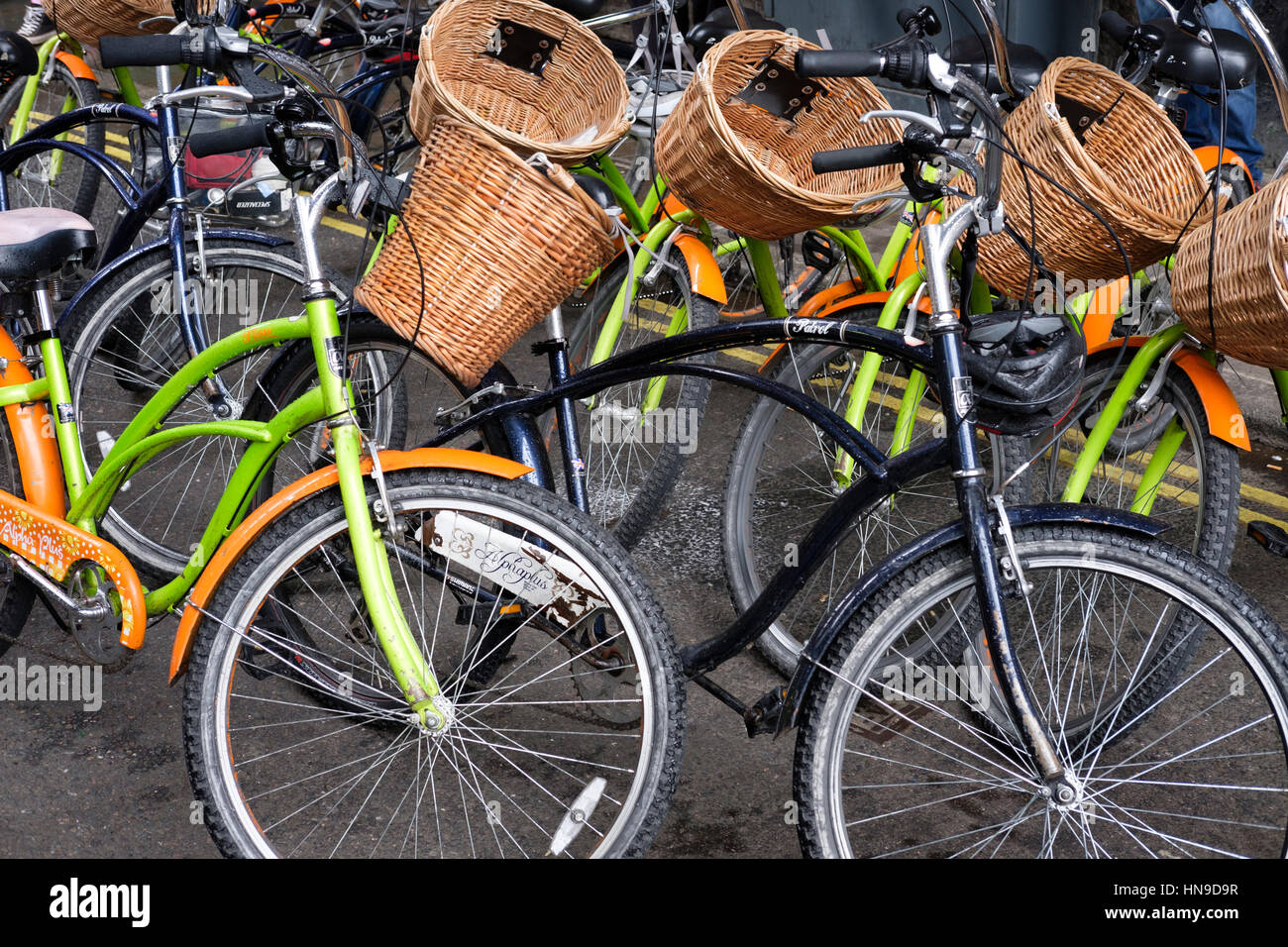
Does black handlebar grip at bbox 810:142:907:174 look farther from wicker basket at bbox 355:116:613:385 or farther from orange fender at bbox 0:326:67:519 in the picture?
orange fender at bbox 0:326:67:519

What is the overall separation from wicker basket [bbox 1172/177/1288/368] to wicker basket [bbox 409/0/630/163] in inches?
47.4

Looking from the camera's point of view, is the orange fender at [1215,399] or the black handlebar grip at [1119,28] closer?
the orange fender at [1215,399]

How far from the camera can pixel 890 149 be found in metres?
2.27

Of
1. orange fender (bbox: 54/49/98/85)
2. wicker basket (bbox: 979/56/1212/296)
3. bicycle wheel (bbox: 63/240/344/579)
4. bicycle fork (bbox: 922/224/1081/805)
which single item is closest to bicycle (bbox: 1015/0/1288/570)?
wicker basket (bbox: 979/56/1212/296)

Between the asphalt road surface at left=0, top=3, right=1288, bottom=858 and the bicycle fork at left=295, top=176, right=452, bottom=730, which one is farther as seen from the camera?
the asphalt road surface at left=0, top=3, right=1288, bottom=858

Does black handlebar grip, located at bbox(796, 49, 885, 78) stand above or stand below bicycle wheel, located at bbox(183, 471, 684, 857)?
above

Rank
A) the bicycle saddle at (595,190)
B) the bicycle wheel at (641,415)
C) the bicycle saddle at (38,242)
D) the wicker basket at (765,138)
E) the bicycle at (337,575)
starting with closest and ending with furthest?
the bicycle at (337,575)
the bicycle saddle at (595,190)
the wicker basket at (765,138)
the bicycle saddle at (38,242)
the bicycle wheel at (641,415)

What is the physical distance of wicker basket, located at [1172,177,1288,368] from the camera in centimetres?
241

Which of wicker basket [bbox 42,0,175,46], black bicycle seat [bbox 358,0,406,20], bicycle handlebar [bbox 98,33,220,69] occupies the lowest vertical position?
bicycle handlebar [bbox 98,33,220,69]

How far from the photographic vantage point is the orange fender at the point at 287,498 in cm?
249

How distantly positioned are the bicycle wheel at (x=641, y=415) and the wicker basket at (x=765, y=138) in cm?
48

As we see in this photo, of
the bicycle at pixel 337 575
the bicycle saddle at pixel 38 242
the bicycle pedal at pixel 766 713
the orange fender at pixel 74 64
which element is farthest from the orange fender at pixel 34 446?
the orange fender at pixel 74 64

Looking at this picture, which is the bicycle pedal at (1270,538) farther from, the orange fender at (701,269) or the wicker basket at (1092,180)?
the orange fender at (701,269)
